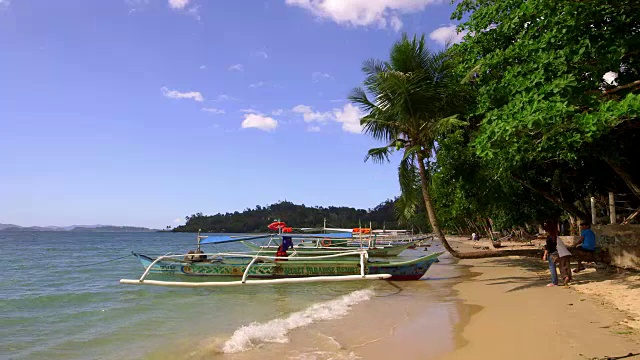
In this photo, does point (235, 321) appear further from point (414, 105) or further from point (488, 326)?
point (414, 105)

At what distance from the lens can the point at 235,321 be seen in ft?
29.2

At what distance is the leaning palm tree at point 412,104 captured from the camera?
500 inches

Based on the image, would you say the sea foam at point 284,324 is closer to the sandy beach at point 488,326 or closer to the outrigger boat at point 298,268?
the sandy beach at point 488,326

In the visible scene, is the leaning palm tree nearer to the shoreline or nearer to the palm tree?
the palm tree

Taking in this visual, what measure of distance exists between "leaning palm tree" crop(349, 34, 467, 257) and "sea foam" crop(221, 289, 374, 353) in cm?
459

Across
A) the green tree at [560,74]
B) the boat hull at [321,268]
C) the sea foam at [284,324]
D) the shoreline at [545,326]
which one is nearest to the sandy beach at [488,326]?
the shoreline at [545,326]

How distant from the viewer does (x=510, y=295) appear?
9531 millimetres

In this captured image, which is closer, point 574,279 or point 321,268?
point 574,279

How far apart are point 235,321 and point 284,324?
1.47m

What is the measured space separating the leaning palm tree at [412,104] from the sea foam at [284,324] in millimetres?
4594

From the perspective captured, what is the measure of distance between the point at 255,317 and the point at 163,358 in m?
3.10

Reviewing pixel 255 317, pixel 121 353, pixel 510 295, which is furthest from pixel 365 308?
pixel 121 353

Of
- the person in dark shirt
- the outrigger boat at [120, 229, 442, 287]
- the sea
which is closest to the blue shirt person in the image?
the person in dark shirt

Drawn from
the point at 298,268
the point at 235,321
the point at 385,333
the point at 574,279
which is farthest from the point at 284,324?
the point at 574,279
